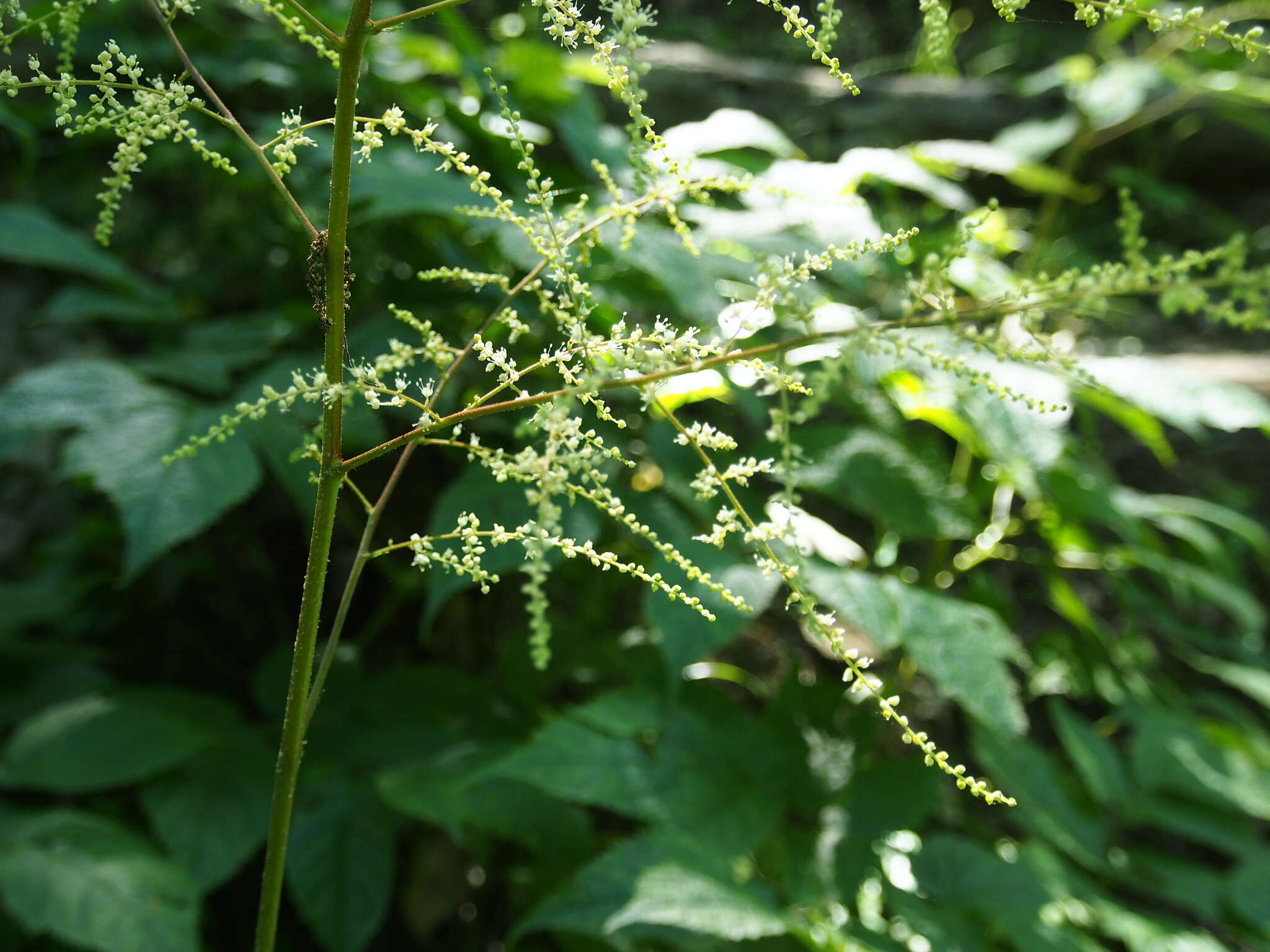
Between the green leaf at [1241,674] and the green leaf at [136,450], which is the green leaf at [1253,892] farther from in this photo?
the green leaf at [136,450]

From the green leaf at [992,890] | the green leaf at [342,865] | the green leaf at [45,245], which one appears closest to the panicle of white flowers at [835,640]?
the green leaf at [992,890]

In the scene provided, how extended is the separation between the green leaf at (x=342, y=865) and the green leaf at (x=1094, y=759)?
1.08 metres

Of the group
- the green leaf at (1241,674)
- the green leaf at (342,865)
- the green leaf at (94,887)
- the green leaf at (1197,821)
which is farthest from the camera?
the green leaf at (1241,674)

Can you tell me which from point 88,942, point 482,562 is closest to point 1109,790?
point 482,562

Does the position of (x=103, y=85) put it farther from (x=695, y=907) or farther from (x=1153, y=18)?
(x=695, y=907)

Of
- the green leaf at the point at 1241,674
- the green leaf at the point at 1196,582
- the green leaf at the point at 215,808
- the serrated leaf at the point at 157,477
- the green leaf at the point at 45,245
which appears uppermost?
the green leaf at the point at 45,245

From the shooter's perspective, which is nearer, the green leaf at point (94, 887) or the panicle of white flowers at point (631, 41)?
the panicle of white flowers at point (631, 41)

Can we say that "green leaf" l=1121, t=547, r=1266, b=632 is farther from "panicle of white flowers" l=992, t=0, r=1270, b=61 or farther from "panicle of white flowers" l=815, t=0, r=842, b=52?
"panicle of white flowers" l=815, t=0, r=842, b=52

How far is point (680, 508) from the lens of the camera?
142 centimetres

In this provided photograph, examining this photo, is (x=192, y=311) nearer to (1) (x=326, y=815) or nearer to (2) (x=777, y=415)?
(1) (x=326, y=815)

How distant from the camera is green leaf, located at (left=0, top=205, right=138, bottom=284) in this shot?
4.90 feet

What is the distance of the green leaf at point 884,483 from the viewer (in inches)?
53.6

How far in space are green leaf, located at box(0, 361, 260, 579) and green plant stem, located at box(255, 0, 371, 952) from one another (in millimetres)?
645

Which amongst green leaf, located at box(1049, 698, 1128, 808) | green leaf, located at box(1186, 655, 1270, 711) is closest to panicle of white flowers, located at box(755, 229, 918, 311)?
green leaf, located at box(1049, 698, 1128, 808)
